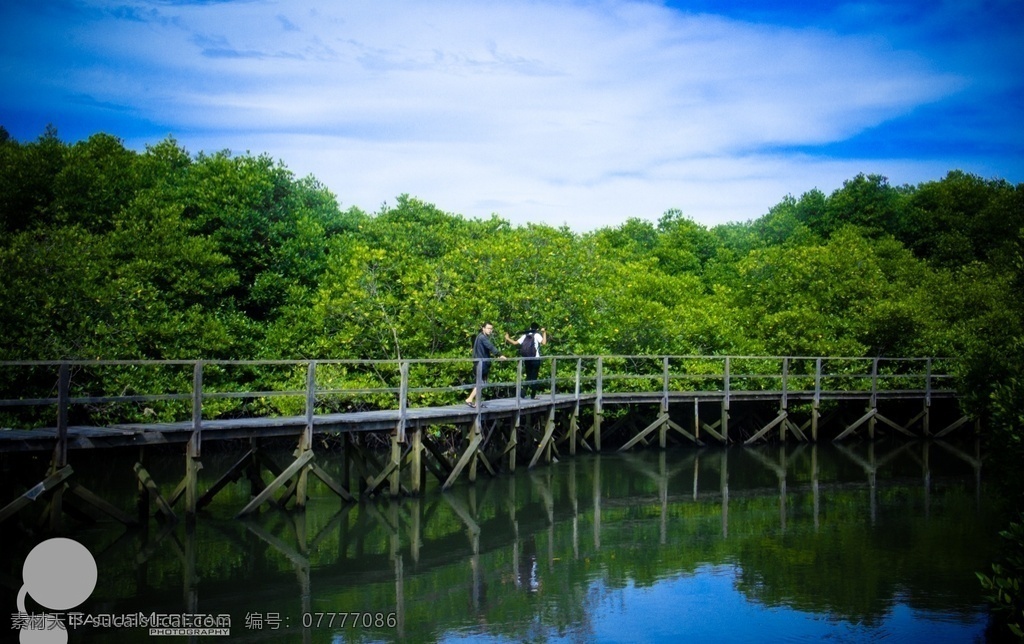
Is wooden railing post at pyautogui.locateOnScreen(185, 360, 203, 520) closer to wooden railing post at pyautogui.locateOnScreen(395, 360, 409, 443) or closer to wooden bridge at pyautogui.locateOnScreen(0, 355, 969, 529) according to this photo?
wooden bridge at pyautogui.locateOnScreen(0, 355, 969, 529)

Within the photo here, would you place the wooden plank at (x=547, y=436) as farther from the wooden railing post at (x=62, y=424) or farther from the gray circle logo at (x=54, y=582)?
the wooden railing post at (x=62, y=424)

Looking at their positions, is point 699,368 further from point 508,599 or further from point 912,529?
point 508,599

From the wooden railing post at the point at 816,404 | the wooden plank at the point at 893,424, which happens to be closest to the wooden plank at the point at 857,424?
the wooden plank at the point at 893,424

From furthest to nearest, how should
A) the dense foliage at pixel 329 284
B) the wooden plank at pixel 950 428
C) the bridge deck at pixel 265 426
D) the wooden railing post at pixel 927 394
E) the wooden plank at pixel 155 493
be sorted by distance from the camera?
the wooden plank at pixel 950 428 < the wooden railing post at pixel 927 394 < the dense foliage at pixel 329 284 < the wooden plank at pixel 155 493 < the bridge deck at pixel 265 426

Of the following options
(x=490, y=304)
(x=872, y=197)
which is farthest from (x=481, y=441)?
(x=872, y=197)

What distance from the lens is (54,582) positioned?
11547mm

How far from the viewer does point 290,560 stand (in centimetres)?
1337

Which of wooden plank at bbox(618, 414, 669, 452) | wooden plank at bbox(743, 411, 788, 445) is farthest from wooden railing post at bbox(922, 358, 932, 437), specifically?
wooden plank at bbox(618, 414, 669, 452)

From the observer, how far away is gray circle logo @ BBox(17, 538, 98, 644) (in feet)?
33.0

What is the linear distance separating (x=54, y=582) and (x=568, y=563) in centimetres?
645

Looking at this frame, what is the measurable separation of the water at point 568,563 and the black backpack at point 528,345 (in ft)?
9.68

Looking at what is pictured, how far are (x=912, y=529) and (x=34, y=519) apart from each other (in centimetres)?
1388

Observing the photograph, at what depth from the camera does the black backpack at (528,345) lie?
73.4 ft

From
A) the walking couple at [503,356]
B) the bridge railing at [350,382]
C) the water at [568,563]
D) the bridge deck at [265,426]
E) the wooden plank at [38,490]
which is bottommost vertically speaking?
the water at [568,563]
